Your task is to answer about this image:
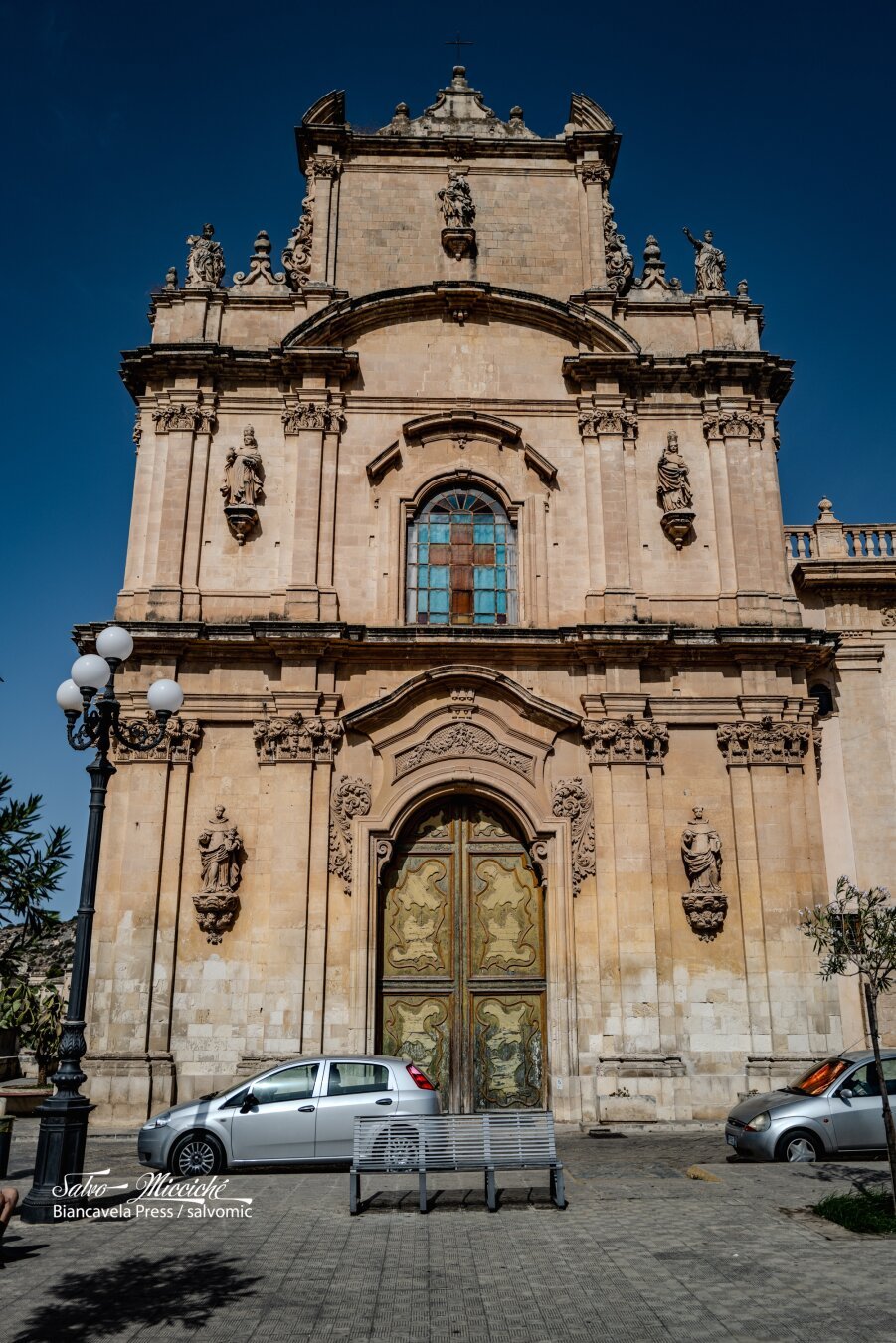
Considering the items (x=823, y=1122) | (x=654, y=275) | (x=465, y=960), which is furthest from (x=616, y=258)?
(x=823, y=1122)

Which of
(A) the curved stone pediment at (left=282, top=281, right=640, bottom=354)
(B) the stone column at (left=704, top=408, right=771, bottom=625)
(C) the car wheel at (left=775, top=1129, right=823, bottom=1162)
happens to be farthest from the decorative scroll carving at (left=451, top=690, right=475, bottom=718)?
(C) the car wheel at (left=775, top=1129, right=823, bottom=1162)

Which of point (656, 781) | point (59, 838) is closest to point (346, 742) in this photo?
point (656, 781)

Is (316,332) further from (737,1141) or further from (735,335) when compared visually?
(737,1141)

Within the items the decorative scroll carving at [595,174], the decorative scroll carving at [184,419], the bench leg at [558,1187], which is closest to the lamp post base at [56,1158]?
the bench leg at [558,1187]

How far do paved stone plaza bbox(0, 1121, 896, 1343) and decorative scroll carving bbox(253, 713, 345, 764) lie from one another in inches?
287

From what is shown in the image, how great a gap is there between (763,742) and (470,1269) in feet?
37.8

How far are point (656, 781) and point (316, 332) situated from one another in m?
9.94

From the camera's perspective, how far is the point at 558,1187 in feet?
34.0

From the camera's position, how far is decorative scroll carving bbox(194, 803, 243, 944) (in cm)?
1702

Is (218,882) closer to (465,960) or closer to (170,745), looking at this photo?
(170,745)

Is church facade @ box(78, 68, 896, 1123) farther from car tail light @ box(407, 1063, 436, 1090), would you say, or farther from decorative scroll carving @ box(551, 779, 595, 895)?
car tail light @ box(407, 1063, 436, 1090)

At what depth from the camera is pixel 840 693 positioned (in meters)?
19.7

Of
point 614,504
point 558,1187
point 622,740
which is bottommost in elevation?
point 558,1187

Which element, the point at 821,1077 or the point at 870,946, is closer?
the point at 870,946
